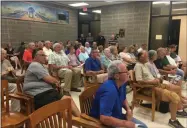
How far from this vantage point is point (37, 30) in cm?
813

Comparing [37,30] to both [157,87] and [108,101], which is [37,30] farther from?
[108,101]

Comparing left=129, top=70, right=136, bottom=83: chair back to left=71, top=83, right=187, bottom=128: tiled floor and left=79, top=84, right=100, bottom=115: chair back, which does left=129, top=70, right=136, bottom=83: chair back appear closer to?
left=71, top=83, right=187, bottom=128: tiled floor

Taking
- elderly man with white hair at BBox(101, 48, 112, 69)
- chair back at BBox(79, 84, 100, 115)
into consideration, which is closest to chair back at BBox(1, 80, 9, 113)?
chair back at BBox(79, 84, 100, 115)

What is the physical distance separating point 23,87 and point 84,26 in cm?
841

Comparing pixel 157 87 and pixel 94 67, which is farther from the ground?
pixel 94 67

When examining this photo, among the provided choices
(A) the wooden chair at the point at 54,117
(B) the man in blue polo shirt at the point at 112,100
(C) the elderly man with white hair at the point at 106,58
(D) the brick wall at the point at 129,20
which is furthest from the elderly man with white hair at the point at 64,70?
(D) the brick wall at the point at 129,20

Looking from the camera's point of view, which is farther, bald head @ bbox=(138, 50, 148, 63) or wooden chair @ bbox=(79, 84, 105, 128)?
bald head @ bbox=(138, 50, 148, 63)

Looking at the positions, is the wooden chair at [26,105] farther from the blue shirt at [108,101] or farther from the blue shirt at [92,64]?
the blue shirt at [92,64]

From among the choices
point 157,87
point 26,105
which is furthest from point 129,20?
point 26,105

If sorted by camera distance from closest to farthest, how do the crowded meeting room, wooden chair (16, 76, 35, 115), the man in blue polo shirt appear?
the man in blue polo shirt < the crowded meeting room < wooden chair (16, 76, 35, 115)

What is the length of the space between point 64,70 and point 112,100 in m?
2.70

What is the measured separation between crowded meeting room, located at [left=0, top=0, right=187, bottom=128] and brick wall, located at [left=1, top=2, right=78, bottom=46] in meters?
0.04

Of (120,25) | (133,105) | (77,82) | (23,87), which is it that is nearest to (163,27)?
(120,25)

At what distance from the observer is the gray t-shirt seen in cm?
224
